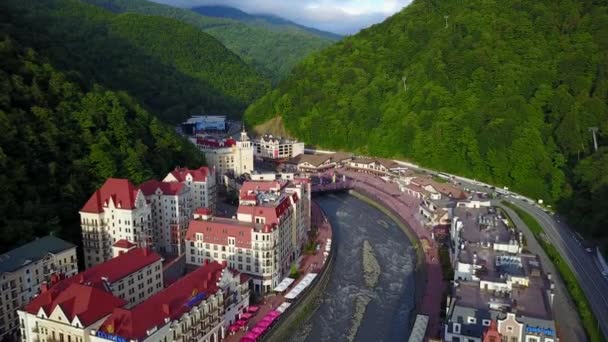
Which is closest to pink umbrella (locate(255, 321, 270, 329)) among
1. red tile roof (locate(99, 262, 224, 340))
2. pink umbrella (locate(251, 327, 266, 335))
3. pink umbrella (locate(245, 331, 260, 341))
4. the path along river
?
pink umbrella (locate(251, 327, 266, 335))

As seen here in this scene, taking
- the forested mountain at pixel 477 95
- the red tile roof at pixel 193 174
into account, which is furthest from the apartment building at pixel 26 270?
the forested mountain at pixel 477 95

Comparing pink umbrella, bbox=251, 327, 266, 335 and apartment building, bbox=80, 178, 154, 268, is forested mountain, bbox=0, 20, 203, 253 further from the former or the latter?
pink umbrella, bbox=251, 327, 266, 335

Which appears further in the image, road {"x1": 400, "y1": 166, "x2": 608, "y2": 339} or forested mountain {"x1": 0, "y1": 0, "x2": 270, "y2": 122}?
forested mountain {"x1": 0, "y1": 0, "x2": 270, "y2": 122}

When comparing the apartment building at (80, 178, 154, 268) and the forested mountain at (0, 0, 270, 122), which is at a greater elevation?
the forested mountain at (0, 0, 270, 122)

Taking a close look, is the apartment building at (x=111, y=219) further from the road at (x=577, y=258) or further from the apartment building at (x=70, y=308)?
the road at (x=577, y=258)

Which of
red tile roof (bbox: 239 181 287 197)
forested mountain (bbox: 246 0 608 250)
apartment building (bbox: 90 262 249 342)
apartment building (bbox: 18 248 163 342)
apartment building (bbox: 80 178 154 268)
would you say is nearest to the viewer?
apartment building (bbox: 90 262 249 342)

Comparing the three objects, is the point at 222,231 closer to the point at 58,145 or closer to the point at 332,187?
the point at 58,145

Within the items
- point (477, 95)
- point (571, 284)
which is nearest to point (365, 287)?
point (571, 284)
